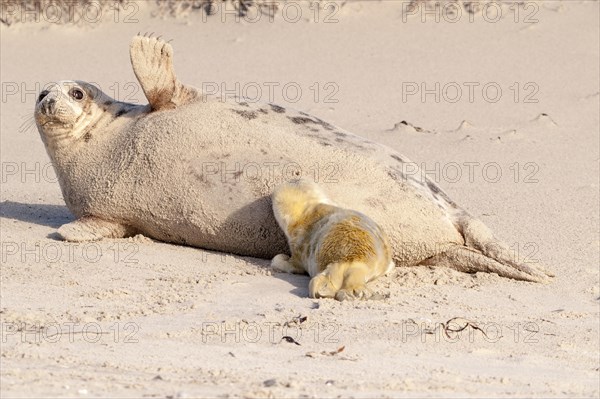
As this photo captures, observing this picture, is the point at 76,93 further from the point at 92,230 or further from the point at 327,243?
the point at 327,243

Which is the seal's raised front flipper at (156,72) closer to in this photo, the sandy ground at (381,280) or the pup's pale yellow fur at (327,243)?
the sandy ground at (381,280)

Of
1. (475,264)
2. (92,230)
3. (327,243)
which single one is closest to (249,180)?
(327,243)

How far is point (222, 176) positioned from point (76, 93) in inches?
51.0

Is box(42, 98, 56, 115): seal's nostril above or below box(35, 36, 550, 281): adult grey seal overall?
above

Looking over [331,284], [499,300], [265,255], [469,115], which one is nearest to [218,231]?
[265,255]

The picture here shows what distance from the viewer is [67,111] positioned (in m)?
7.45

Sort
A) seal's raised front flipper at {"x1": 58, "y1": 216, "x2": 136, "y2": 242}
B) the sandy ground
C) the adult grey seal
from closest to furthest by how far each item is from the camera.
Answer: the sandy ground
the adult grey seal
seal's raised front flipper at {"x1": 58, "y1": 216, "x2": 136, "y2": 242}

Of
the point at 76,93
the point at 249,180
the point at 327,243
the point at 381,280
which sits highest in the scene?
the point at 76,93

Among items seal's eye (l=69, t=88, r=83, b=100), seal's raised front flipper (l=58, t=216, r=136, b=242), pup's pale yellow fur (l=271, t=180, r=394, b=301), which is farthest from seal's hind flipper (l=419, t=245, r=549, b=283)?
seal's eye (l=69, t=88, r=83, b=100)

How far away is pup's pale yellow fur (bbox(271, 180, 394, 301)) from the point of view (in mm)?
5902

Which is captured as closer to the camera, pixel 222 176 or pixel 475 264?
pixel 475 264

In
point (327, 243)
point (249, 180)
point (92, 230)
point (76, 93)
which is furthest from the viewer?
point (76, 93)

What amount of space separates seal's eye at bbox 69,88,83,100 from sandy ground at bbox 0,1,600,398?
2.66 feet

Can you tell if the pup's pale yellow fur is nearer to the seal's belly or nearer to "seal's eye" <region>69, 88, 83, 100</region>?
the seal's belly
